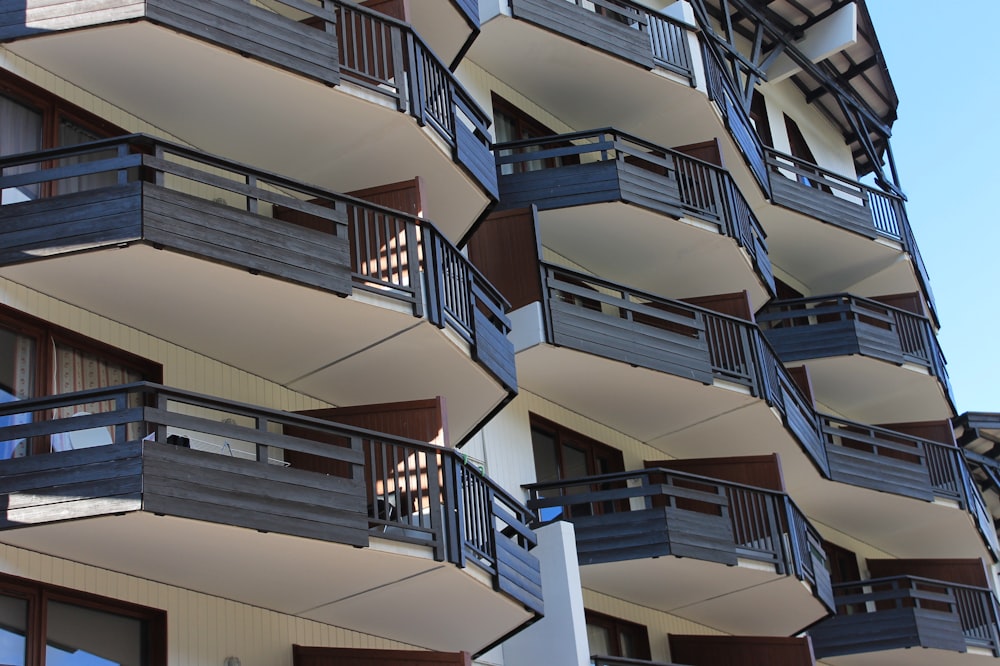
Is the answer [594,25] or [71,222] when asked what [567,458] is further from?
[71,222]

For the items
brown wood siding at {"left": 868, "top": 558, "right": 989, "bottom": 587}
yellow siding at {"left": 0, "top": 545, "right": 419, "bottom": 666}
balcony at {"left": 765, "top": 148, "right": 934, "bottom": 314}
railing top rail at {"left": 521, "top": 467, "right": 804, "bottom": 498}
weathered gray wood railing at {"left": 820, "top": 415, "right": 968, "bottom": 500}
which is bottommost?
yellow siding at {"left": 0, "top": 545, "right": 419, "bottom": 666}

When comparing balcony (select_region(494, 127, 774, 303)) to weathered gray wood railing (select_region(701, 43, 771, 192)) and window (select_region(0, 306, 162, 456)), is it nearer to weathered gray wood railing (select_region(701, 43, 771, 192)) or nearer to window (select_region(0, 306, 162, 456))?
weathered gray wood railing (select_region(701, 43, 771, 192))

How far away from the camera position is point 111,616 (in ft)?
50.9

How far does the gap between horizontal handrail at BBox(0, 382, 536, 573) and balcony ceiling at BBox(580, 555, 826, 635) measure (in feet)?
10.9

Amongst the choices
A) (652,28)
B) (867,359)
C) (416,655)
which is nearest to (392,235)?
(416,655)

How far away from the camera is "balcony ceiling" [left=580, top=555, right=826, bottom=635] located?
22219 millimetres

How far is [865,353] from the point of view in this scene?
102 ft

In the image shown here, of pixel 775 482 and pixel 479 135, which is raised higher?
pixel 479 135

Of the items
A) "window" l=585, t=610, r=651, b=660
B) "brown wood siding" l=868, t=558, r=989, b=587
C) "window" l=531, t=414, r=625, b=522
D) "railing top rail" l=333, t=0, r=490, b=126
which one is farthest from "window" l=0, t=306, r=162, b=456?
"brown wood siding" l=868, t=558, r=989, b=587

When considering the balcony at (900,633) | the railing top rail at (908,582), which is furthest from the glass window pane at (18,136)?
the railing top rail at (908,582)

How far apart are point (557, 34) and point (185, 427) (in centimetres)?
1260

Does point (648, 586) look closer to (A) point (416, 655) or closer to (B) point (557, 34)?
(A) point (416, 655)

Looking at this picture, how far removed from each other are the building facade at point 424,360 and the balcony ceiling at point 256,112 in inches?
2.0

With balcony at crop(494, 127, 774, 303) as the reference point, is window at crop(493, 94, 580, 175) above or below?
above
